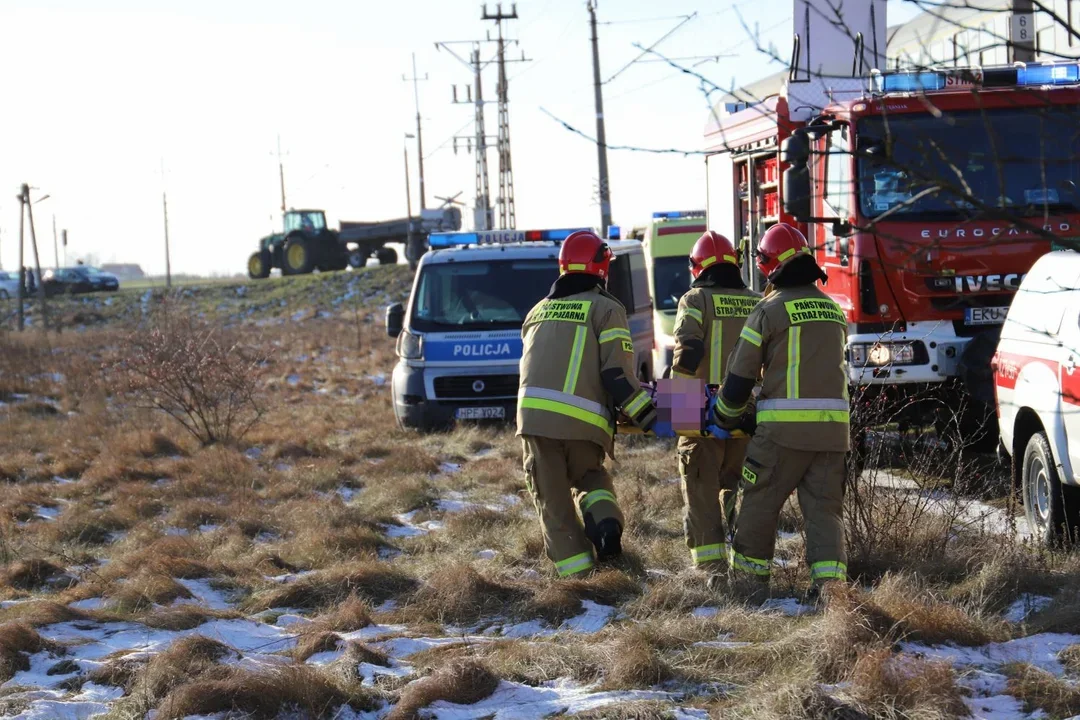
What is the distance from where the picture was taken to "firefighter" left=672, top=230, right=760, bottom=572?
630cm

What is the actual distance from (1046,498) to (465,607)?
3100 millimetres

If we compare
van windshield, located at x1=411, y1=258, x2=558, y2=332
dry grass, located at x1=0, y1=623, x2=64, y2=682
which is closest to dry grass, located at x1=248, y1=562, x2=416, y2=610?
dry grass, located at x1=0, y1=623, x2=64, y2=682

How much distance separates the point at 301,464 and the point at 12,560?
13.1 feet

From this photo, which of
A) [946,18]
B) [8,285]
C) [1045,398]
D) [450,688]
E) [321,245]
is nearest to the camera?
[946,18]

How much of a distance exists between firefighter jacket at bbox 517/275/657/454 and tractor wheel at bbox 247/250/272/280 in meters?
42.2

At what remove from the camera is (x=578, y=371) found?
616 cm

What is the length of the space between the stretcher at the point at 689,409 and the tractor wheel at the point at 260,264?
4262 centimetres

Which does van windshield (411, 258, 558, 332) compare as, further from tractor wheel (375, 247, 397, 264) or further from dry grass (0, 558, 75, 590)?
tractor wheel (375, 247, 397, 264)

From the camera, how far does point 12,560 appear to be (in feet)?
24.7

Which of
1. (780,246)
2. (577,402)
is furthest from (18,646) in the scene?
(780,246)

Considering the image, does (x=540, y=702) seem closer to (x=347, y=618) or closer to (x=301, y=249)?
(x=347, y=618)

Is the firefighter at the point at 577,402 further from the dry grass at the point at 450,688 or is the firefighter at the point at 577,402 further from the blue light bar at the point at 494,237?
the blue light bar at the point at 494,237

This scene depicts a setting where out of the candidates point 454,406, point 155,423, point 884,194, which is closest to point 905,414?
point 884,194

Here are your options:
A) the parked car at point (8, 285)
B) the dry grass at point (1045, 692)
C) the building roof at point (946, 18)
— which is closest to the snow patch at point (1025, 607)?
the dry grass at point (1045, 692)
